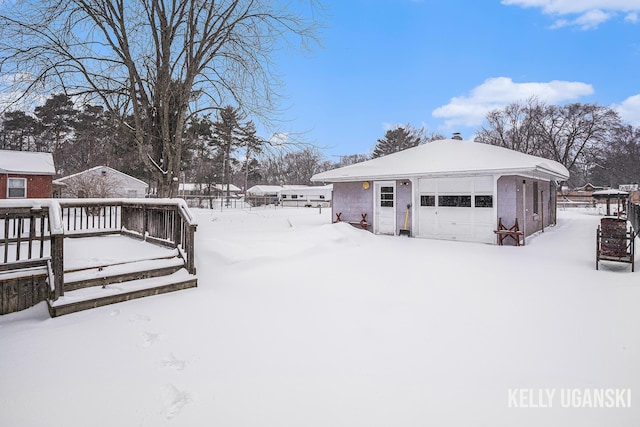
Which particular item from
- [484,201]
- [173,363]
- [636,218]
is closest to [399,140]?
[636,218]

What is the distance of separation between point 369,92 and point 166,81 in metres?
13.9

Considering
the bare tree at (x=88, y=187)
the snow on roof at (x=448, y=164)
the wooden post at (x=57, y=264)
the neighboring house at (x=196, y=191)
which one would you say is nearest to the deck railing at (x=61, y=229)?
the wooden post at (x=57, y=264)

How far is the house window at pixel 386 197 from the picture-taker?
11223mm

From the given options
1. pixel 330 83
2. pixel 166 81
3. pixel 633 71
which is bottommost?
pixel 166 81

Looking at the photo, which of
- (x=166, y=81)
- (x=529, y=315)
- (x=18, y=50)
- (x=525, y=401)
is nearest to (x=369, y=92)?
(x=166, y=81)

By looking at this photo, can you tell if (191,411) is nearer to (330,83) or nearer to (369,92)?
(330,83)

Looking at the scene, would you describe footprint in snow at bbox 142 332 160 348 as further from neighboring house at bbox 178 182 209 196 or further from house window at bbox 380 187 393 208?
neighboring house at bbox 178 182 209 196

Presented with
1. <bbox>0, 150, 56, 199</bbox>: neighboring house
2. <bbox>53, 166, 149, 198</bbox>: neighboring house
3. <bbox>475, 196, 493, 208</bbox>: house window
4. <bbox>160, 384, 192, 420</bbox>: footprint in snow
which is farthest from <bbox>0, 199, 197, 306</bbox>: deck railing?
<bbox>0, 150, 56, 199</bbox>: neighboring house

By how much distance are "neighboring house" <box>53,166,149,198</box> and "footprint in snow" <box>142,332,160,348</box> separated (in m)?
17.8

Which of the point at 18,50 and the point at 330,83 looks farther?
the point at 330,83

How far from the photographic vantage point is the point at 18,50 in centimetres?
677

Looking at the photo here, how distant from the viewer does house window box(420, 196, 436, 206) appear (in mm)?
10359

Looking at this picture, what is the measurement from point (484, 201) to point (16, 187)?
76.6 feet

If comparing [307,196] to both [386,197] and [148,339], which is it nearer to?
[386,197]
